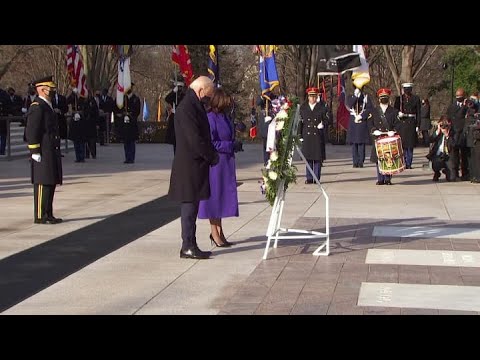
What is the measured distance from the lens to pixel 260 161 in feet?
77.9

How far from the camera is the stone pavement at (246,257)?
758cm

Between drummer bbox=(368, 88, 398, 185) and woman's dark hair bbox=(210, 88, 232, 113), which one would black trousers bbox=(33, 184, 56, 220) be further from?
drummer bbox=(368, 88, 398, 185)

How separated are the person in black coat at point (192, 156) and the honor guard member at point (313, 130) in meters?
7.68

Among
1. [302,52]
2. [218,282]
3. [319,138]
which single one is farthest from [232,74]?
[218,282]

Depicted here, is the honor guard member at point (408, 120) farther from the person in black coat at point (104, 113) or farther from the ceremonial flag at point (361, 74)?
the person in black coat at point (104, 113)

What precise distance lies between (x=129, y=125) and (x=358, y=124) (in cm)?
571

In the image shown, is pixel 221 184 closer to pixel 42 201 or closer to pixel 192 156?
pixel 192 156

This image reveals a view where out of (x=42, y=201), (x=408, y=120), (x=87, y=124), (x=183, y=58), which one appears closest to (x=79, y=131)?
(x=87, y=124)

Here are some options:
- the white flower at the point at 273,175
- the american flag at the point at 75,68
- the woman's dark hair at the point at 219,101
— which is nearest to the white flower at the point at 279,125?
the white flower at the point at 273,175

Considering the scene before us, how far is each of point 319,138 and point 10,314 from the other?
10.7 metres

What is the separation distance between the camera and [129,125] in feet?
72.8

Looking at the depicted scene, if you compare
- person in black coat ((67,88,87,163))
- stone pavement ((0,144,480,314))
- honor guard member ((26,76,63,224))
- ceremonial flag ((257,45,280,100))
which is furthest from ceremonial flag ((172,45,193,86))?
honor guard member ((26,76,63,224))

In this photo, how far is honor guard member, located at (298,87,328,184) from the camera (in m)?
17.1

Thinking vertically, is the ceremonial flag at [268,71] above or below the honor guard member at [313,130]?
above
